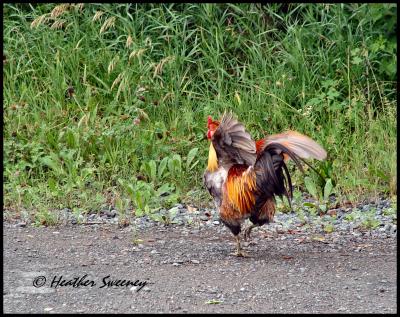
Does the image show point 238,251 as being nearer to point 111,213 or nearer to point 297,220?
point 297,220

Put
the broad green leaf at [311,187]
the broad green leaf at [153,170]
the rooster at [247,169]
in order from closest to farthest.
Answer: the rooster at [247,169], the broad green leaf at [311,187], the broad green leaf at [153,170]

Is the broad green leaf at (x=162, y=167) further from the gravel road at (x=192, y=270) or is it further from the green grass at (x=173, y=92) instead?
the gravel road at (x=192, y=270)

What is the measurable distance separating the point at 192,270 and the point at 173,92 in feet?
12.9

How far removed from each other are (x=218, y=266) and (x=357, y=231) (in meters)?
1.62

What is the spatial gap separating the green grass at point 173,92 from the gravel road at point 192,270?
896 mm

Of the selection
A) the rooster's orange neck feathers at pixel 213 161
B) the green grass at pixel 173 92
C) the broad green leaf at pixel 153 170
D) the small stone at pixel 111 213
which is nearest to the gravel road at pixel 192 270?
the small stone at pixel 111 213

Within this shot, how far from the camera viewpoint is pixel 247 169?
6574 millimetres

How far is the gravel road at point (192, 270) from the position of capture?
5492 millimetres

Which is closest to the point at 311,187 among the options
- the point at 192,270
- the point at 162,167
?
the point at 162,167

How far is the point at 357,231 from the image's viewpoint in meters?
7.51

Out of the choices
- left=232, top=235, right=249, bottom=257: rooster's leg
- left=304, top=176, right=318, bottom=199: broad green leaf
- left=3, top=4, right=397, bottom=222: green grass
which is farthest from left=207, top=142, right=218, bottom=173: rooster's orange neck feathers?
left=304, top=176, right=318, bottom=199: broad green leaf

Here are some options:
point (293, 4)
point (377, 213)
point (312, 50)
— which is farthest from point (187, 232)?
point (293, 4)

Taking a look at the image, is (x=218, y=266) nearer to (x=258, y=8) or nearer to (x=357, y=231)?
(x=357, y=231)

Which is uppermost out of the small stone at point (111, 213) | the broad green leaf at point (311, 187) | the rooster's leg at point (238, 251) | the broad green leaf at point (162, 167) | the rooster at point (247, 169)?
the rooster at point (247, 169)
